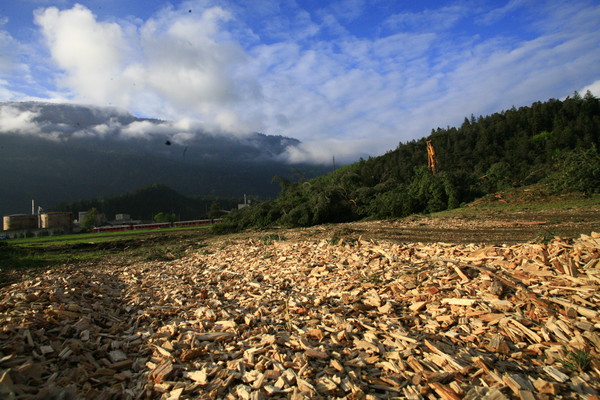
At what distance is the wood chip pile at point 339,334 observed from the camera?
2883mm

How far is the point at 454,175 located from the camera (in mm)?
20109

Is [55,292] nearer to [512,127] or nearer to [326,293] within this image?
[326,293]

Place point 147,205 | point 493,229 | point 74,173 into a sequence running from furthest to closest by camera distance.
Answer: point 74,173 < point 147,205 < point 493,229

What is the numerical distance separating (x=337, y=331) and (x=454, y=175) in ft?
61.7

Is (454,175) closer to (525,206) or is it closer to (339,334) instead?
(525,206)

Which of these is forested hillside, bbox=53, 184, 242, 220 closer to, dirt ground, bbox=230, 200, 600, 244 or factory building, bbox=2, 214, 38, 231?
factory building, bbox=2, 214, 38, 231

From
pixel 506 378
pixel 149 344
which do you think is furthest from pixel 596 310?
pixel 149 344

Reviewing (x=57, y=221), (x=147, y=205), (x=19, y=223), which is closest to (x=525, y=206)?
(x=57, y=221)

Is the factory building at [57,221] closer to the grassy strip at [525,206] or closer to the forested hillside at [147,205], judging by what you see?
the forested hillside at [147,205]

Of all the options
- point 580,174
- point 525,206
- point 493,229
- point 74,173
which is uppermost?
point 74,173

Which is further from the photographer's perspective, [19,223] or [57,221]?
[19,223]

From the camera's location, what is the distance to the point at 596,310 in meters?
3.62

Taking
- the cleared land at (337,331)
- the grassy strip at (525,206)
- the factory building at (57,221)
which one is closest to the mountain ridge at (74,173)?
the factory building at (57,221)

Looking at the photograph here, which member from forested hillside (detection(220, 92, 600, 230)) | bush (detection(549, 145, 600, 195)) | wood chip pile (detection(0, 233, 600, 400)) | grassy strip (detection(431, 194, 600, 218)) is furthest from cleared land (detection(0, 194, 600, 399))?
bush (detection(549, 145, 600, 195))
